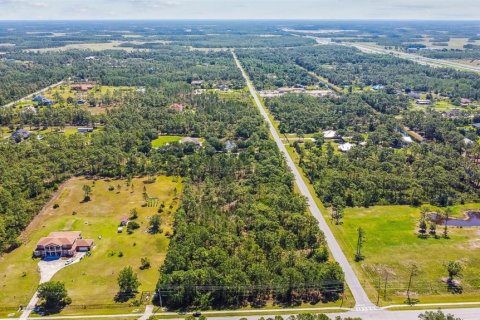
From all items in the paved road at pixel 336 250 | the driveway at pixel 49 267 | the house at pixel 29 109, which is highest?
the house at pixel 29 109

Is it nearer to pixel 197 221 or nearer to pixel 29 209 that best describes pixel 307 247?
pixel 197 221

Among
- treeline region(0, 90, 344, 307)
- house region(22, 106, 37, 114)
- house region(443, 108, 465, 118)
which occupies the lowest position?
treeline region(0, 90, 344, 307)

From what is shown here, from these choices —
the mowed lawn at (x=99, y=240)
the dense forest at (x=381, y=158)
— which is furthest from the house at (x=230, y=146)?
the mowed lawn at (x=99, y=240)

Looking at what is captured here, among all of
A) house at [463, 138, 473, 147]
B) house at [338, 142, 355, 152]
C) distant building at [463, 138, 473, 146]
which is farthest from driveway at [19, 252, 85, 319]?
distant building at [463, 138, 473, 146]

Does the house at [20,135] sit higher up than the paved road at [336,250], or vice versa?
the house at [20,135]

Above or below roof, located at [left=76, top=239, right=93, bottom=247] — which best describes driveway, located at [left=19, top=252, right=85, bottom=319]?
below

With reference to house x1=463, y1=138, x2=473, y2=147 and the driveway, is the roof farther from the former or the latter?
house x1=463, y1=138, x2=473, y2=147

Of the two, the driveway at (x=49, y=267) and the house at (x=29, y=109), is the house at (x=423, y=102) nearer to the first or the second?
the driveway at (x=49, y=267)
